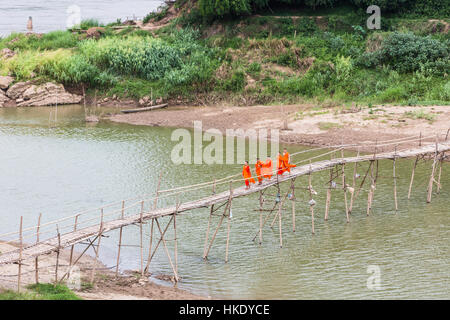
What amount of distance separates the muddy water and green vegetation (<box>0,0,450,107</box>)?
→ 10.9 metres

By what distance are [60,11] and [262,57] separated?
140ft

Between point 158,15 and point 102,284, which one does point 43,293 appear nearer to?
point 102,284

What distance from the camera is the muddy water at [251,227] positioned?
20.8 metres

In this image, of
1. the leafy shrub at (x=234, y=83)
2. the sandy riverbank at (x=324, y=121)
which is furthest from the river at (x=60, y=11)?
the sandy riverbank at (x=324, y=121)

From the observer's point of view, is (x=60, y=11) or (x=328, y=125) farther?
(x=60, y=11)

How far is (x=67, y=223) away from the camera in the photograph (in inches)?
1035

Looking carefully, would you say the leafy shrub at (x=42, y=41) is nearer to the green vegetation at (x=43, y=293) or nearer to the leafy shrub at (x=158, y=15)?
the leafy shrub at (x=158, y=15)

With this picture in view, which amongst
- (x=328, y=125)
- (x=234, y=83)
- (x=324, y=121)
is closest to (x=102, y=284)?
(x=328, y=125)

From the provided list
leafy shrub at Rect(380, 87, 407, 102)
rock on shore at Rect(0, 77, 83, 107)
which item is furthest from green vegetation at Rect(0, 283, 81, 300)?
rock on shore at Rect(0, 77, 83, 107)

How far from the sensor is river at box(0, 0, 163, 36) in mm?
76438

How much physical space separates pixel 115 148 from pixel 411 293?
72.5ft

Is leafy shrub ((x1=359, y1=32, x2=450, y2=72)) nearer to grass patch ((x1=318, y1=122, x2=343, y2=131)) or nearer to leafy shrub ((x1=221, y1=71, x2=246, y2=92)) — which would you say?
leafy shrub ((x1=221, y1=71, x2=246, y2=92))

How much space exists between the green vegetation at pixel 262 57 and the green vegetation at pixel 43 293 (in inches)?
1080

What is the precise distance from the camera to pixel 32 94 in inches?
2009
